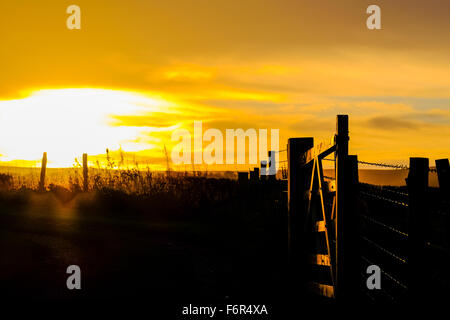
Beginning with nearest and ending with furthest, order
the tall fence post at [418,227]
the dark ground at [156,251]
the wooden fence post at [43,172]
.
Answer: the tall fence post at [418,227]
the dark ground at [156,251]
the wooden fence post at [43,172]

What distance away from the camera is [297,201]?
10.0 m

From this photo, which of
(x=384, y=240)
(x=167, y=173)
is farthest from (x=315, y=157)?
(x=167, y=173)

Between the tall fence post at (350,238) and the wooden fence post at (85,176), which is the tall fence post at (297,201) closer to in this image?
the tall fence post at (350,238)

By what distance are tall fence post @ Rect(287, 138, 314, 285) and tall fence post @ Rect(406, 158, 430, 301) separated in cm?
351

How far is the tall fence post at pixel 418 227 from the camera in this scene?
6.29m

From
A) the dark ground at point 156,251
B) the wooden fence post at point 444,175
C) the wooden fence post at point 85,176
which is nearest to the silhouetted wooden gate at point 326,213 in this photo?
the dark ground at point 156,251

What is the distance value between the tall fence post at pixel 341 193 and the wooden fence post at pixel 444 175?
110 centimetres

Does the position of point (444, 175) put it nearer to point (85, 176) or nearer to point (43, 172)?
point (85, 176)

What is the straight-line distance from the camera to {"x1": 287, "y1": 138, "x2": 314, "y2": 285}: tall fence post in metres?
9.91
